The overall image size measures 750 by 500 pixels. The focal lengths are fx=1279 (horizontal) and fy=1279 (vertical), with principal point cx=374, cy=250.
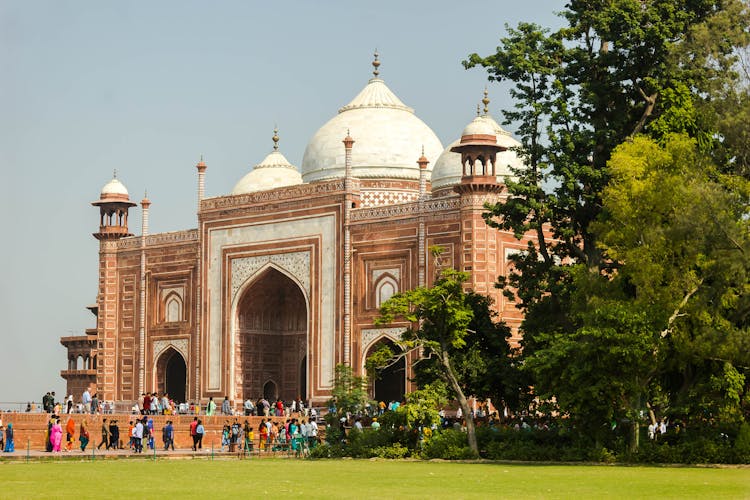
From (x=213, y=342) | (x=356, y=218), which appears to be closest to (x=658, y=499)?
(x=356, y=218)

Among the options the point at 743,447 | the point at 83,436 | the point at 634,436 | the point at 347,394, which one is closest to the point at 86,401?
the point at 83,436

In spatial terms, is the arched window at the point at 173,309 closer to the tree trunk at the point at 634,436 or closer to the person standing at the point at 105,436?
the person standing at the point at 105,436

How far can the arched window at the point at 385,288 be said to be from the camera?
32562 millimetres

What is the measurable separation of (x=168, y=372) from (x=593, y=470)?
23448mm

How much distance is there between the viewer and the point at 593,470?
56.3 ft

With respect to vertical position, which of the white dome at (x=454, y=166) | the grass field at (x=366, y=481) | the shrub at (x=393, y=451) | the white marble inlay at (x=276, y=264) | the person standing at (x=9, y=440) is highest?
the white dome at (x=454, y=166)

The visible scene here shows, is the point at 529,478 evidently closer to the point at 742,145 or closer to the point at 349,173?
the point at 742,145

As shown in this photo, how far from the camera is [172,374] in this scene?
38.9m

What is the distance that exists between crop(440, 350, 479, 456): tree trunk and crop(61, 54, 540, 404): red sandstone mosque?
8.49 m

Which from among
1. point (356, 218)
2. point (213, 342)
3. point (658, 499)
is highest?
point (356, 218)

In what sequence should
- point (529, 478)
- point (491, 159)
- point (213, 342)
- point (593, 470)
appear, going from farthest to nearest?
point (213, 342)
point (491, 159)
point (593, 470)
point (529, 478)

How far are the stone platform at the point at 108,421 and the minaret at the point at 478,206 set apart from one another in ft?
19.3

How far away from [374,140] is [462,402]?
1670 centimetres

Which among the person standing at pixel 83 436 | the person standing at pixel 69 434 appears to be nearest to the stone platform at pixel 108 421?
the person standing at pixel 69 434
